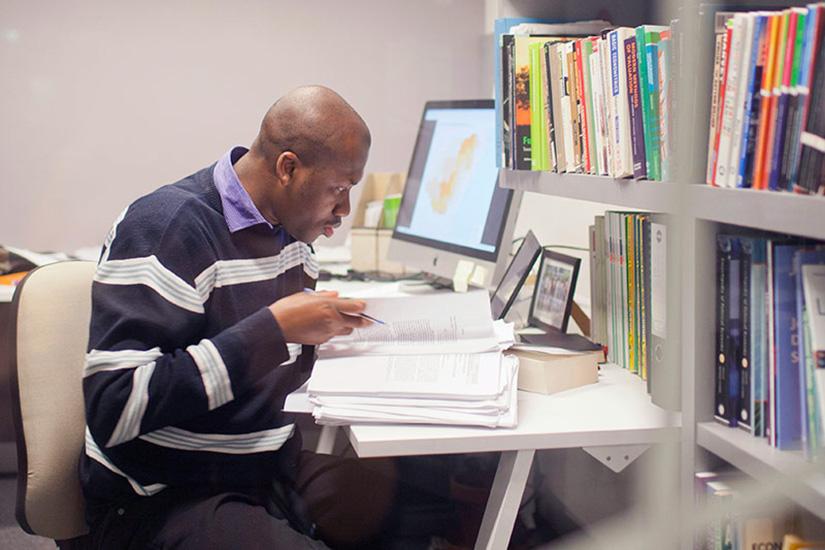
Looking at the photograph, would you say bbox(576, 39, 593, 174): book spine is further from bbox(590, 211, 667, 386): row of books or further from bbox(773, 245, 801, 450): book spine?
bbox(773, 245, 801, 450): book spine

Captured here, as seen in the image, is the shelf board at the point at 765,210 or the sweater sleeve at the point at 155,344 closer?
the shelf board at the point at 765,210

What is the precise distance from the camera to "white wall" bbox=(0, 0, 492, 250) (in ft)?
9.75

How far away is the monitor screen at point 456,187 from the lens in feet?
6.96

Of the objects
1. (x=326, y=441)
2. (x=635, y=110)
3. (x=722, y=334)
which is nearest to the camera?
(x=722, y=334)

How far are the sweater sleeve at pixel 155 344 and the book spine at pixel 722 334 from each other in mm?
565

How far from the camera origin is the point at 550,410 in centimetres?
136

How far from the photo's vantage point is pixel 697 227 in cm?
77

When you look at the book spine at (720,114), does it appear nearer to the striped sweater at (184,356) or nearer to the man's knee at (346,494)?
the striped sweater at (184,356)

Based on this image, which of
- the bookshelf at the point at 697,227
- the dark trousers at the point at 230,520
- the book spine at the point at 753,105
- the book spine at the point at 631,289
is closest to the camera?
the bookshelf at the point at 697,227

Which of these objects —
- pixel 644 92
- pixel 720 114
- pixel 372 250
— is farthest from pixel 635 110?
pixel 372 250

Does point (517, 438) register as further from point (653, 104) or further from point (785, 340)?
point (653, 104)

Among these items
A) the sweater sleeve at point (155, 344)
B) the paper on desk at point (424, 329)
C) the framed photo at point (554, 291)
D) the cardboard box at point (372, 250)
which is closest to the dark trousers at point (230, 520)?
the sweater sleeve at point (155, 344)

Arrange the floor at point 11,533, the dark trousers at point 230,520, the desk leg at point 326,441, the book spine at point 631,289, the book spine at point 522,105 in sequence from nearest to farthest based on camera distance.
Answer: the dark trousers at point 230,520
the book spine at point 631,289
the book spine at point 522,105
the desk leg at point 326,441
the floor at point 11,533

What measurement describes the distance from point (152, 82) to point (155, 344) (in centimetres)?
194
